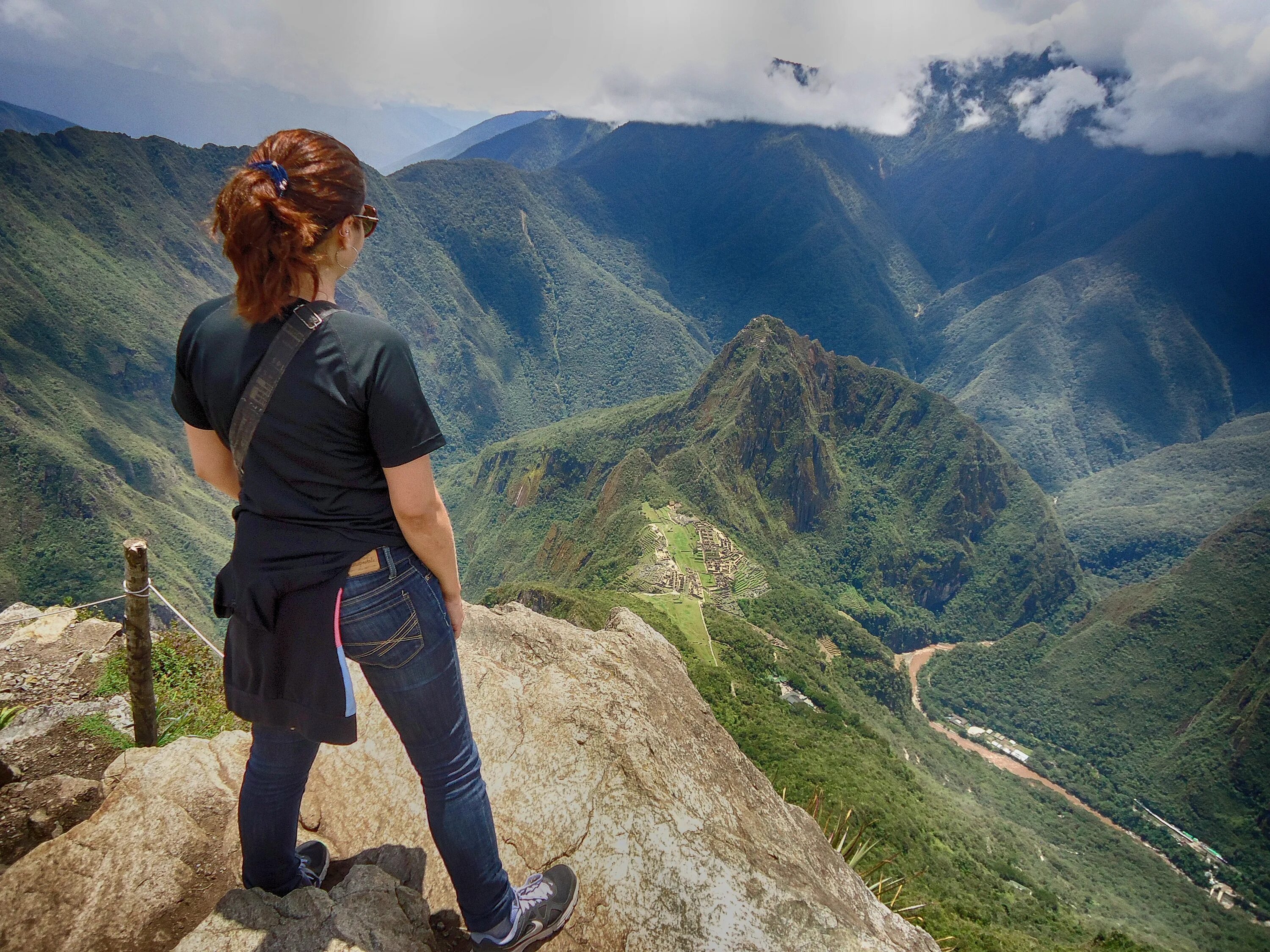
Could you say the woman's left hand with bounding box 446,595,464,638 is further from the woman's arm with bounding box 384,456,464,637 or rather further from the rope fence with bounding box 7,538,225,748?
the rope fence with bounding box 7,538,225,748

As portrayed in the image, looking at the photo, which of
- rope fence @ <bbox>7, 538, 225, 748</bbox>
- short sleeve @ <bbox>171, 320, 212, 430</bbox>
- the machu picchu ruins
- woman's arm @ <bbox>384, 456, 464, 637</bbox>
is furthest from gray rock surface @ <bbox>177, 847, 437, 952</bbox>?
the machu picchu ruins

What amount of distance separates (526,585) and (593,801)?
4600cm

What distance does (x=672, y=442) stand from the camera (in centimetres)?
12094

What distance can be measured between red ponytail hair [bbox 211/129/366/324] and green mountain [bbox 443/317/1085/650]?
305ft

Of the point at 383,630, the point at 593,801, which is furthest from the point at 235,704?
the point at 593,801

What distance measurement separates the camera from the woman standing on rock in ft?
9.13

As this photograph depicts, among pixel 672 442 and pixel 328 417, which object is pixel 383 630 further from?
pixel 672 442

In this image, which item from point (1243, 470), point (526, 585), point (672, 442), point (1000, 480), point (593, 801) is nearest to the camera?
point (593, 801)

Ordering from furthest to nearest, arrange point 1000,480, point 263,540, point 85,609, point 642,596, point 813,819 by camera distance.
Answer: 1. point 1000,480
2. point 642,596
3. point 85,609
4. point 813,819
5. point 263,540

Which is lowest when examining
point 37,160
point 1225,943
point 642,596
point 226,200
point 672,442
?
point 1225,943

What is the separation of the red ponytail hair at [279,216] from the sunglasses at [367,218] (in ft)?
0.60

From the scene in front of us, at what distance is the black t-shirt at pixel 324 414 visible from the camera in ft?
9.11

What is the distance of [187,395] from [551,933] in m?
3.73

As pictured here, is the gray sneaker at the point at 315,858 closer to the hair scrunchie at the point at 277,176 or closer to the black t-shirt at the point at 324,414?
the black t-shirt at the point at 324,414
